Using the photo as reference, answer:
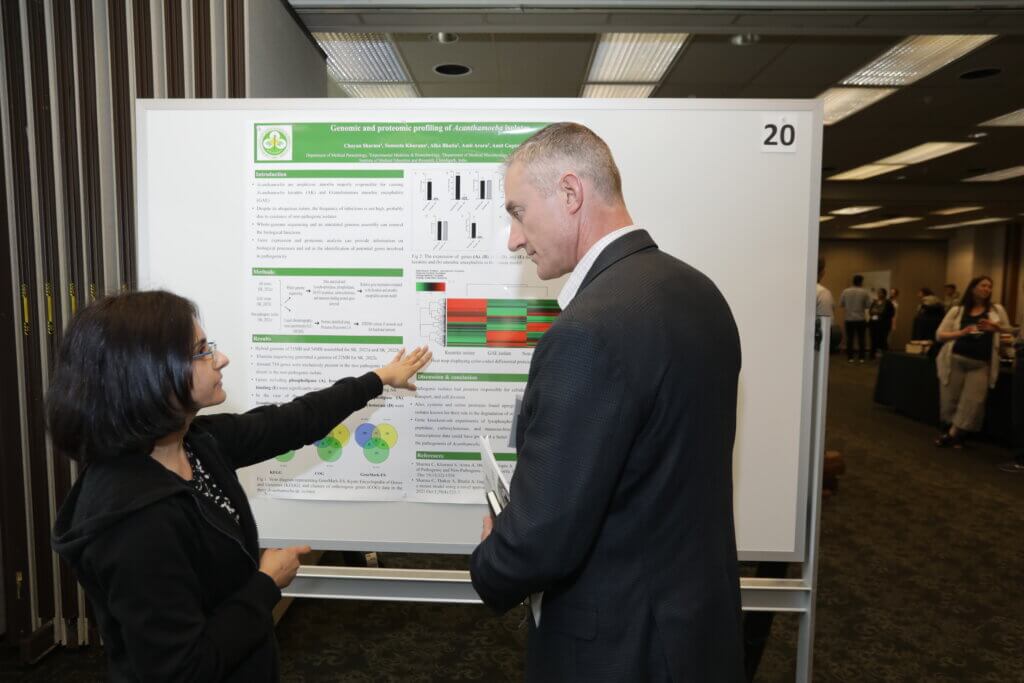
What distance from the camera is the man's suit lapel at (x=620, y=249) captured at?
108 centimetres

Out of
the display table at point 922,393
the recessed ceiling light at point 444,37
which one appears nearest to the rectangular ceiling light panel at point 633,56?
the recessed ceiling light at point 444,37

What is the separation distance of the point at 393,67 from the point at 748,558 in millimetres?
4505

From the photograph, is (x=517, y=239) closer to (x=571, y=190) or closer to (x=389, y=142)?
(x=571, y=190)

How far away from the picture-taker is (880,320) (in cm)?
1341

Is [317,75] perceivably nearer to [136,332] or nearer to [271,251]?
[271,251]

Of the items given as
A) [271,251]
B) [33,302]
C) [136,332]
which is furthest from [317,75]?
[136,332]

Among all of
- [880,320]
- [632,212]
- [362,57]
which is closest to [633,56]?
[362,57]

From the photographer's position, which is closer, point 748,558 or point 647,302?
point 647,302

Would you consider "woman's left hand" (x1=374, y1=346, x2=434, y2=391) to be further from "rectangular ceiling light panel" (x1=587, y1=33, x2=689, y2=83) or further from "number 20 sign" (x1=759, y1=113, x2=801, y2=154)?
"rectangular ceiling light panel" (x1=587, y1=33, x2=689, y2=83)

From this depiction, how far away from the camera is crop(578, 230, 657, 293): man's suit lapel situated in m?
1.08

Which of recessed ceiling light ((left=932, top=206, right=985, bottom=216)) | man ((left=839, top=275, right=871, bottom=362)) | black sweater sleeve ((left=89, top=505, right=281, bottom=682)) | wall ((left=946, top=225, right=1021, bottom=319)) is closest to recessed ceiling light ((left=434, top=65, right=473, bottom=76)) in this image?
black sweater sleeve ((left=89, top=505, right=281, bottom=682))

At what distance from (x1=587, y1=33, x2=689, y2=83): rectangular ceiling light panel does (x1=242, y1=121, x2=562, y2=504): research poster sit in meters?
2.94

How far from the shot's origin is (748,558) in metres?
1.74

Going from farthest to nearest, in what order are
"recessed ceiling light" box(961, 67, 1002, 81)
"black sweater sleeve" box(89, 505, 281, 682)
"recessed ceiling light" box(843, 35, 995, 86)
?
"recessed ceiling light" box(961, 67, 1002, 81) → "recessed ceiling light" box(843, 35, 995, 86) → "black sweater sleeve" box(89, 505, 281, 682)
